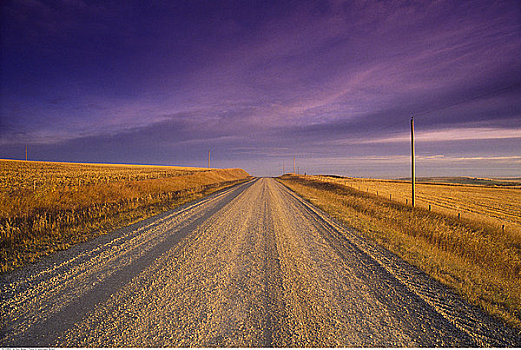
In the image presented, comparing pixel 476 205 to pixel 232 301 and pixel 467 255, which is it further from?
pixel 232 301

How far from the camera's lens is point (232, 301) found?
144 inches

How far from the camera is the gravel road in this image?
9.34 feet

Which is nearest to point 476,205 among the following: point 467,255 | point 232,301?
point 467,255

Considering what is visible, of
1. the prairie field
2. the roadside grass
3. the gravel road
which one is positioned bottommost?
the prairie field

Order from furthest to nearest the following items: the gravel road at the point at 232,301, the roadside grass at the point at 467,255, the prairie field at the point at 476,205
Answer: the prairie field at the point at 476,205 → the roadside grass at the point at 467,255 → the gravel road at the point at 232,301

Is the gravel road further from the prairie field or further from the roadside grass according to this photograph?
the prairie field

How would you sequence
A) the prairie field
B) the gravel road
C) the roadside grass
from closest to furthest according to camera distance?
the gravel road
the roadside grass
the prairie field

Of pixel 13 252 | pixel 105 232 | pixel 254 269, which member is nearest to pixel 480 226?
pixel 254 269

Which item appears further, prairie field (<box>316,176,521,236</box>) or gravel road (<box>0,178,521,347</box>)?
prairie field (<box>316,176,521,236</box>)

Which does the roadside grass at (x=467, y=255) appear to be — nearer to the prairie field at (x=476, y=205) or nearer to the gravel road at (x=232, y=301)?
the gravel road at (x=232, y=301)

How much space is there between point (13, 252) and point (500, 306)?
10.6m

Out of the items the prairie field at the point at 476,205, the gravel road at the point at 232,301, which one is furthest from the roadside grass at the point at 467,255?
the prairie field at the point at 476,205

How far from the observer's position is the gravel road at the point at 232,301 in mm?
2848

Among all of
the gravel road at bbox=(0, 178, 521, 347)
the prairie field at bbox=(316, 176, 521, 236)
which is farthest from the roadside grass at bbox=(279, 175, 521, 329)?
the prairie field at bbox=(316, 176, 521, 236)
